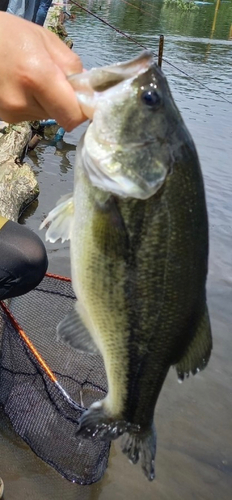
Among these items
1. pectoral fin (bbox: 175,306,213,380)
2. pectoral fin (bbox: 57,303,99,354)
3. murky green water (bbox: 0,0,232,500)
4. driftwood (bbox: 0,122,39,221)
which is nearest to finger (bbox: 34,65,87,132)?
pectoral fin (bbox: 57,303,99,354)

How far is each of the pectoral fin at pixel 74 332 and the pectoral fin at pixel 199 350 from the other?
1.02 feet

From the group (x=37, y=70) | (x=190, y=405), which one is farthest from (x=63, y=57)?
(x=190, y=405)

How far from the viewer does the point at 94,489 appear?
3.37m

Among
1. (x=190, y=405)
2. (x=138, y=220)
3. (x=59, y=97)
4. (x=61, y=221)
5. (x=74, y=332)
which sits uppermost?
(x=59, y=97)

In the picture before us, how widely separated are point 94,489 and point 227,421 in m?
1.32

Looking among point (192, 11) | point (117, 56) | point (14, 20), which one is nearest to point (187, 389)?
point (14, 20)

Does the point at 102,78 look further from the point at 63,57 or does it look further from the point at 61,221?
the point at 61,221

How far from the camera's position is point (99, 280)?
1.71 meters

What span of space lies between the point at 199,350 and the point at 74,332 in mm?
414

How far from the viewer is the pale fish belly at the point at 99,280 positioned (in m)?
1.66

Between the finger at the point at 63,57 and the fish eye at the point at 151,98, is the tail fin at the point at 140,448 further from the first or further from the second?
the finger at the point at 63,57

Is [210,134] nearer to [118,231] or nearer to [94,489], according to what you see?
[94,489]

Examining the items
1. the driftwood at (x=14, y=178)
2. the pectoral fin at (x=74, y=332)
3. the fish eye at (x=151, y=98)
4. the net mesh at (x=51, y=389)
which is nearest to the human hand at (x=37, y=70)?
the fish eye at (x=151, y=98)

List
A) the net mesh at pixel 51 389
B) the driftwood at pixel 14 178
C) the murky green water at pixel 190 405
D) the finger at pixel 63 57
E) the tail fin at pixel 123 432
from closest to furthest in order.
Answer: the finger at pixel 63 57, the tail fin at pixel 123 432, the net mesh at pixel 51 389, the murky green water at pixel 190 405, the driftwood at pixel 14 178
